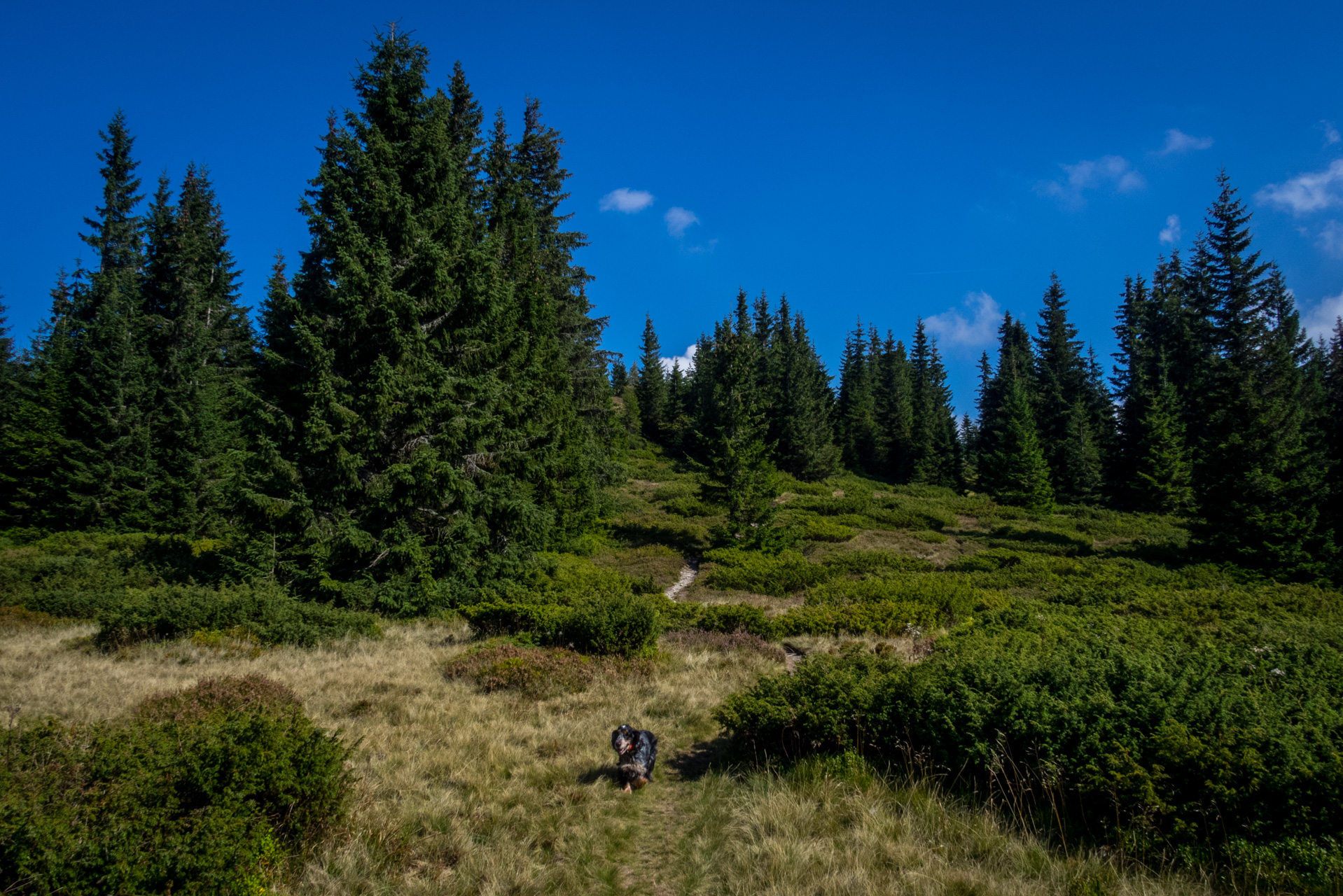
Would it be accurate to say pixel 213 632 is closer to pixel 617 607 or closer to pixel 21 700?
pixel 21 700

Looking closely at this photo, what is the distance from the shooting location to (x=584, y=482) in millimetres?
22781

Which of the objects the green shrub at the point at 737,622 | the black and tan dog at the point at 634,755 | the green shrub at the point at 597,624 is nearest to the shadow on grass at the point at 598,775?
the black and tan dog at the point at 634,755

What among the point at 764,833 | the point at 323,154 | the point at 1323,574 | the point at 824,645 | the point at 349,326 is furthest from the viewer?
the point at 1323,574

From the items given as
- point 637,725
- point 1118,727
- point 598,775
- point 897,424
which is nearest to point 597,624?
point 637,725

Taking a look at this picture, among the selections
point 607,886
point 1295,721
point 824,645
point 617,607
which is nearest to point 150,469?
point 617,607

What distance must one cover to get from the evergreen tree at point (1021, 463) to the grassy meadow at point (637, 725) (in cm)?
2762

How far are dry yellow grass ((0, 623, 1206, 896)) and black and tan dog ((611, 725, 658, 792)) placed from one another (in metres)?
0.19

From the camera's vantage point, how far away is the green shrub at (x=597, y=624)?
34.4 feet

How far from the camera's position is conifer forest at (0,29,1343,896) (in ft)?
12.8

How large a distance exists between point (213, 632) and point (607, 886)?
10.2 metres

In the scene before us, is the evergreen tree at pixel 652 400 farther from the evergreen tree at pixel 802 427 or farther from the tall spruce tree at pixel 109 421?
the tall spruce tree at pixel 109 421

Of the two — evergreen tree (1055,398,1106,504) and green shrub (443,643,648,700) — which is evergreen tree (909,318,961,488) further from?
green shrub (443,643,648,700)

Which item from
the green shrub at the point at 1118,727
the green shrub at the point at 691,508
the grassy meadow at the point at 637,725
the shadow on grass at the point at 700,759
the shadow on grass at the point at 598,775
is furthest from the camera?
A: the green shrub at the point at 691,508

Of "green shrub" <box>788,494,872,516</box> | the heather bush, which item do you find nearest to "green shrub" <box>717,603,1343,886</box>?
the heather bush
